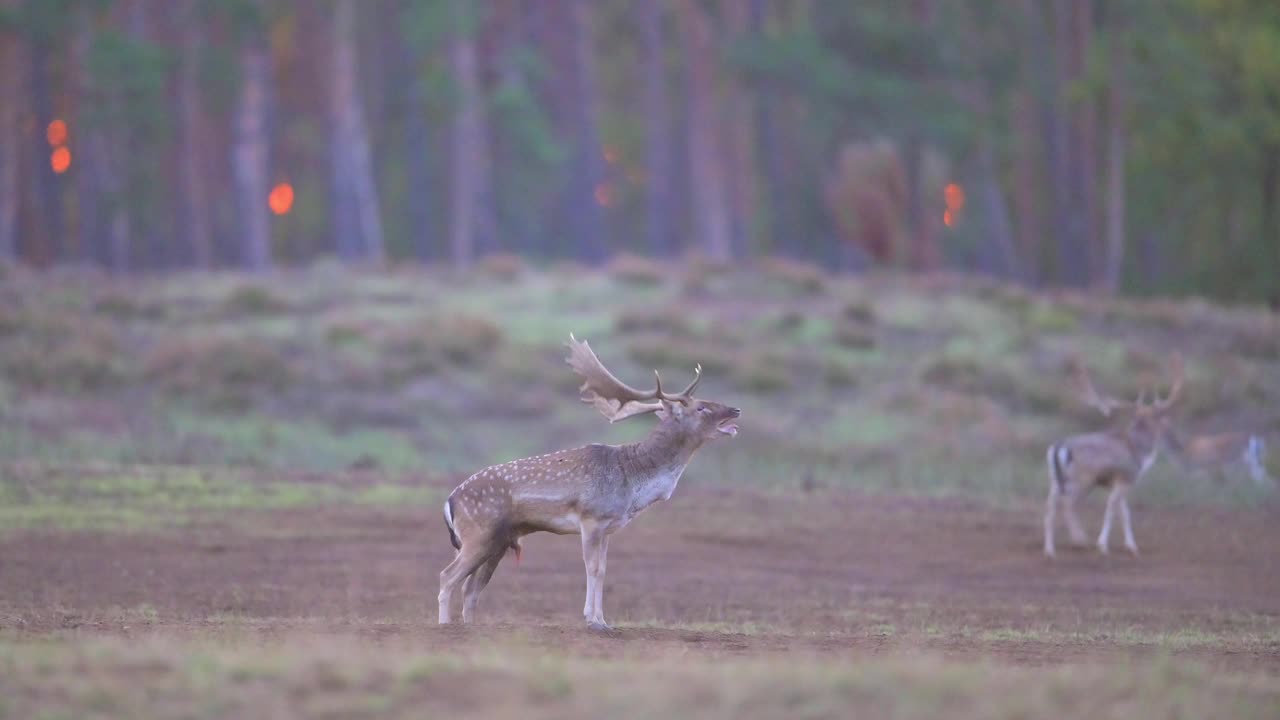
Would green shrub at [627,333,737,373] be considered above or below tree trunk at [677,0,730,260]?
below

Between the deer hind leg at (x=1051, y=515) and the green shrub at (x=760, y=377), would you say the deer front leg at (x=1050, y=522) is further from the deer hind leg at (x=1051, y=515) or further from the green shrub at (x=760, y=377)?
the green shrub at (x=760, y=377)

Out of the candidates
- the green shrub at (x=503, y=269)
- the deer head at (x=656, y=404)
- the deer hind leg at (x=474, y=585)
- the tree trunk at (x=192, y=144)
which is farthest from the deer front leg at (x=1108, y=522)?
the tree trunk at (x=192, y=144)

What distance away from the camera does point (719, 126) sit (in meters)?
63.2

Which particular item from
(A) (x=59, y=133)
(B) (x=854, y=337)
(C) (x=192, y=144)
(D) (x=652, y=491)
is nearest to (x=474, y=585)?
(D) (x=652, y=491)

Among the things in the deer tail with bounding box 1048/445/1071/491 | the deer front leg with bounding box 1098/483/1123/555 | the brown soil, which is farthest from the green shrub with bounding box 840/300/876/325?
the deer front leg with bounding box 1098/483/1123/555

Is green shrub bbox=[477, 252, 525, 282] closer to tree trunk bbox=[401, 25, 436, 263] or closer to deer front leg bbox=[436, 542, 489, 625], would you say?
tree trunk bbox=[401, 25, 436, 263]

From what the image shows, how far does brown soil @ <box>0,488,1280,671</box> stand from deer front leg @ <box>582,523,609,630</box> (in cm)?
25

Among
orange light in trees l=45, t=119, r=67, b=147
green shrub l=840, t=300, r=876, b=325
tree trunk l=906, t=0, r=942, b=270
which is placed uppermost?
orange light in trees l=45, t=119, r=67, b=147

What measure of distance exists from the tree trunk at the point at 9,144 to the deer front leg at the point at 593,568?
47814 millimetres

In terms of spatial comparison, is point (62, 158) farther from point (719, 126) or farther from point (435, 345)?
point (435, 345)

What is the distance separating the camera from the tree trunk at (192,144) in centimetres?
5350

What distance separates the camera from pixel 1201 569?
19328 millimetres

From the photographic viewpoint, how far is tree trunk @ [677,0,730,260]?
184 feet

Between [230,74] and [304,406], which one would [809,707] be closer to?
[304,406]
